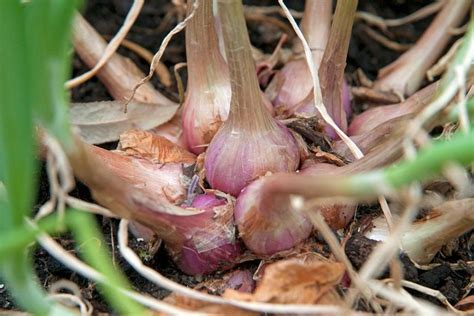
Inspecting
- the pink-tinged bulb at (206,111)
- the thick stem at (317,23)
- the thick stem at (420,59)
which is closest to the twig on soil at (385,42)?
the thick stem at (420,59)

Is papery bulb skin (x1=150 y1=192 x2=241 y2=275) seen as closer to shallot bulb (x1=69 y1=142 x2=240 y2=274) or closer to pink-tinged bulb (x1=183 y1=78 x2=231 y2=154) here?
shallot bulb (x1=69 y1=142 x2=240 y2=274)

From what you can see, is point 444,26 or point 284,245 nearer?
point 284,245

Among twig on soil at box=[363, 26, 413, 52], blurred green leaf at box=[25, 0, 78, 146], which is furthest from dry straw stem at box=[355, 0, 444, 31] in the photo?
blurred green leaf at box=[25, 0, 78, 146]

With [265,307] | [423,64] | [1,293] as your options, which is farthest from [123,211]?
[423,64]

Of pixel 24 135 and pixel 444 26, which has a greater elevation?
pixel 24 135

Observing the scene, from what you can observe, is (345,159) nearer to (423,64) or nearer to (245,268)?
(245,268)

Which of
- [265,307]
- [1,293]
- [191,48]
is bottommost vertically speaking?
[1,293]
